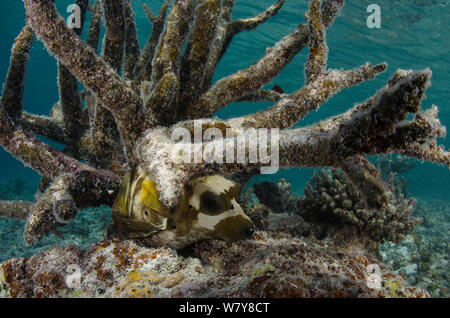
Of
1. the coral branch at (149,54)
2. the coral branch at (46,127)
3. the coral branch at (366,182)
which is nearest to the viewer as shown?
the coral branch at (366,182)

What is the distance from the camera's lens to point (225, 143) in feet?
5.91

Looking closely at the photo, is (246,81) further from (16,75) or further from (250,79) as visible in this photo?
(16,75)

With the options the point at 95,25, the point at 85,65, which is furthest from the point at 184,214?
the point at 95,25

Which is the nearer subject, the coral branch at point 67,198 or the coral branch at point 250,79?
the coral branch at point 67,198

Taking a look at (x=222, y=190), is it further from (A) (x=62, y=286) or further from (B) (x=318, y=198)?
(B) (x=318, y=198)

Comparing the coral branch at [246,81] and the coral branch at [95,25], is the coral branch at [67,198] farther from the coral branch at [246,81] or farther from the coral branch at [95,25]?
the coral branch at [95,25]

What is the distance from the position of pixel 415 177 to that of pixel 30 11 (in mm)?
43495

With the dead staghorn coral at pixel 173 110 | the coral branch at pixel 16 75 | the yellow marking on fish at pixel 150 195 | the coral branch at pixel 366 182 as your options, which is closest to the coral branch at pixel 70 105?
the dead staghorn coral at pixel 173 110

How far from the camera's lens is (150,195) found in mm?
2096

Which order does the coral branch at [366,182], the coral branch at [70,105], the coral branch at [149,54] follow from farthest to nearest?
the coral branch at [149,54] → the coral branch at [70,105] → the coral branch at [366,182]

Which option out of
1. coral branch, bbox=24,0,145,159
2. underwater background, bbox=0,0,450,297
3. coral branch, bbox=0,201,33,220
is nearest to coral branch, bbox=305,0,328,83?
underwater background, bbox=0,0,450,297

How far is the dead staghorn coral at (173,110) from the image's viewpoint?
1431mm

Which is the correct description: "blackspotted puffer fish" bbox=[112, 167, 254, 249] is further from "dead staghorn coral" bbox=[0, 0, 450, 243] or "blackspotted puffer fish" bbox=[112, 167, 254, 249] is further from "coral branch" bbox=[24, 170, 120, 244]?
"coral branch" bbox=[24, 170, 120, 244]

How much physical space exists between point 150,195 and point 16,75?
96.7 inches
